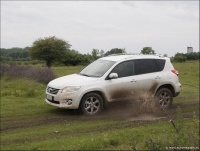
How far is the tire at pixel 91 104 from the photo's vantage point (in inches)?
366

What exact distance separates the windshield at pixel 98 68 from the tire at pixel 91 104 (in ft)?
2.40

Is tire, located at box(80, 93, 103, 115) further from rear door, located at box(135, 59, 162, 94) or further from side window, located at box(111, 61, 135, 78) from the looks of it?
rear door, located at box(135, 59, 162, 94)

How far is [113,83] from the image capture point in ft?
31.5

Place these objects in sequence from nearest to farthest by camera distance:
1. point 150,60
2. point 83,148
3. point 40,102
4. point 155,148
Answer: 1. point 155,148
2. point 83,148
3. point 150,60
4. point 40,102

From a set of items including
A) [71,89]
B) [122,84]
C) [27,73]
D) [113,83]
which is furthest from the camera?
[27,73]

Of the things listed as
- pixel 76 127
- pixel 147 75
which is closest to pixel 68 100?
pixel 76 127

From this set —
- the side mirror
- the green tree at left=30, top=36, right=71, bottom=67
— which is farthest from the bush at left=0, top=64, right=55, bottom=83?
the green tree at left=30, top=36, right=71, bottom=67

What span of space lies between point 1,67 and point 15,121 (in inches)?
452

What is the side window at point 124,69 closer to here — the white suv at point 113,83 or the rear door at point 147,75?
the white suv at point 113,83

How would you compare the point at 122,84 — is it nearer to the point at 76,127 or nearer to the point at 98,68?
the point at 98,68

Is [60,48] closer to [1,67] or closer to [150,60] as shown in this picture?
[1,67]

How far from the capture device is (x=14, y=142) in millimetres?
6891

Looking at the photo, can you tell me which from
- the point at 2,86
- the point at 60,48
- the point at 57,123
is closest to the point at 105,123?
the point at 57,123

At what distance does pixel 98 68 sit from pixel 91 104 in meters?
1.33
